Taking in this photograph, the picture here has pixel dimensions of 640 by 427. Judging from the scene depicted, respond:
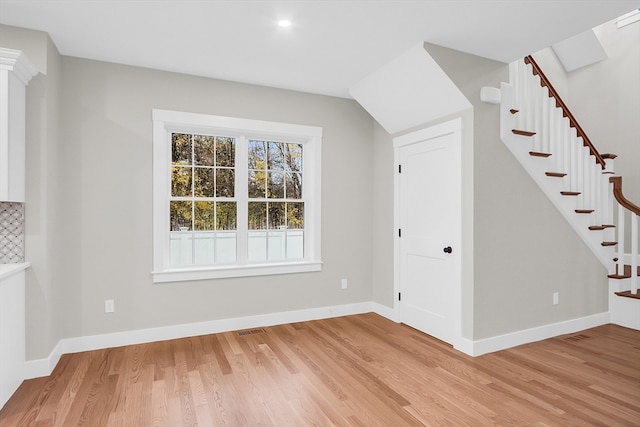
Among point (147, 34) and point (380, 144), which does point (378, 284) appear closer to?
point (380, 144)

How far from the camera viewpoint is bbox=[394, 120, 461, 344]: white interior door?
341cm

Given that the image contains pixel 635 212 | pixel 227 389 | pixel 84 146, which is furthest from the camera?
pixel 635 212

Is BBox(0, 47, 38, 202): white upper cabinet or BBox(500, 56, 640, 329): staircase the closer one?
BBox(0, 47, 38, 202): white upper cabinet

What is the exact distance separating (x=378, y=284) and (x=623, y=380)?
2.46 metres

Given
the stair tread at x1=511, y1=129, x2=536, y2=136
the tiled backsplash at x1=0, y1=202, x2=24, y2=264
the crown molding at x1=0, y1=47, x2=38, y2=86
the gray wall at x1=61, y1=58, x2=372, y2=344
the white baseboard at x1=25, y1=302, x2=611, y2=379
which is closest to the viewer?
the crown molding at x1=0, y1=47, x2=38, y2=86

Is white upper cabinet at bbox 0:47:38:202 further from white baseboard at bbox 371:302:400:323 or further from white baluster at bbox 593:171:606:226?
white baluster at bbox 593:171:606:226

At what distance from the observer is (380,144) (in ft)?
14.8

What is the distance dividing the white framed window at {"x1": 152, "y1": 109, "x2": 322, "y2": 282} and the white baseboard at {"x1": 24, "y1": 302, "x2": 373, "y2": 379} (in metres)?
0.50

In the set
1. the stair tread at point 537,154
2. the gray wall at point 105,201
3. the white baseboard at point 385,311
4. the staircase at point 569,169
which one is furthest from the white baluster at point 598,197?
the gray wall at point 105,201

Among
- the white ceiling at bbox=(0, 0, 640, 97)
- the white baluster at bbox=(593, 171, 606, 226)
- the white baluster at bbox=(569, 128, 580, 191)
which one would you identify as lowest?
the white baluster at bbox=(593, 171, 606, 226)

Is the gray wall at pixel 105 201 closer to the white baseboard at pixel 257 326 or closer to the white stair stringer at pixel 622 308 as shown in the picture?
the white baseboard at pixel 257 326

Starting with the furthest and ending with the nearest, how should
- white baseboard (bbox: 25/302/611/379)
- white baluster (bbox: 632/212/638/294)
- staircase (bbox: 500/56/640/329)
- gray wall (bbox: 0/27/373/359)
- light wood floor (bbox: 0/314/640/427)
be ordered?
white baluster (bbox: 632/212/638/294), staircase (bbox: 500/56/640/329), white baseboard (bbox: 25/302/611/379), gray wall (bbox: 0/27/373/359), light wood floor (bbox: 0/314/640/427)

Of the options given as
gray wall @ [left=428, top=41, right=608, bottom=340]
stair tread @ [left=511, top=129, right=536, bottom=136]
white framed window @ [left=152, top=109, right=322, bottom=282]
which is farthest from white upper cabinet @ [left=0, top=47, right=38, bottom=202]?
stair tread @ [left=511, top=129, right=536, bottom=136]

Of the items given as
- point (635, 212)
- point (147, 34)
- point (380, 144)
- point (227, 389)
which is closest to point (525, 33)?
point (380, 144)
